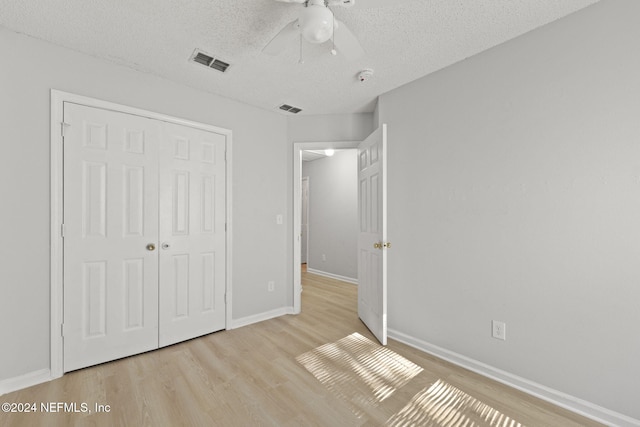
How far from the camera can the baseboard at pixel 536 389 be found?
5.06 ft

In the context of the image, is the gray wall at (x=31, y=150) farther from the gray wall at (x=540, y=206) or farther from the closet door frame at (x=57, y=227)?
the gray wall at (x=540, y=206)

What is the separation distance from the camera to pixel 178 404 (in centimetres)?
171

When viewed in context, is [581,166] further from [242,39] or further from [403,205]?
[242,39]

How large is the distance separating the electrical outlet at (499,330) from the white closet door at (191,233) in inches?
96.6

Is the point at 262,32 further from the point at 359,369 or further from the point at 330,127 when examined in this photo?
the point at 359,369

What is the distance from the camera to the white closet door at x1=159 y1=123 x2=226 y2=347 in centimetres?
249

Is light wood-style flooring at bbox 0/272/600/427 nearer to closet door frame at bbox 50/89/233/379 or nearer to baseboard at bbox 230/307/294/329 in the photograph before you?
closet door frame at bbox 50/89/233/379

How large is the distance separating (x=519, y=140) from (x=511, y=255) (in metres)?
0.81

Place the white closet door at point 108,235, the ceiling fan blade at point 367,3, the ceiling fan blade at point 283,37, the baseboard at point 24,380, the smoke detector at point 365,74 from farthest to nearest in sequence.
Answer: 1. the smoke detector at point 365,74
2. the white closet door at point 108,235
3. the baseboard at point 24,380
4. the ceiling fan blade at point 283,37
5. the ceiling fan blade at point 367,3

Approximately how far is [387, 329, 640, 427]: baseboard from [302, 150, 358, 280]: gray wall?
2.69 metres

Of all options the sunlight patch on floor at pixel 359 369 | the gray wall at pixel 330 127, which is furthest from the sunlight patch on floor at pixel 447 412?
the gray wall at pixel 330 127

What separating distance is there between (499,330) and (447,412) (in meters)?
0.73

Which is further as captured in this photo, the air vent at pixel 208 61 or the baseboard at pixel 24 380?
the air vent at pixel 208 61

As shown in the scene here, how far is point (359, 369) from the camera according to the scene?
211 centimetres
